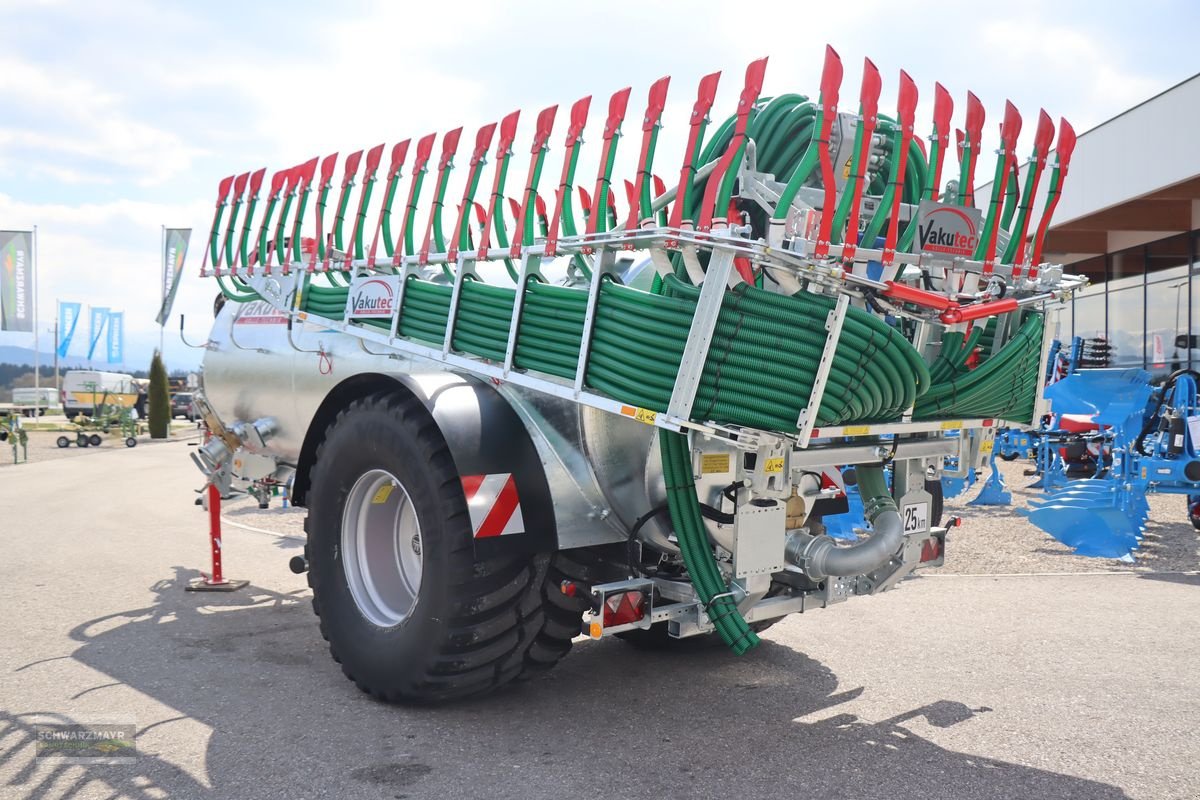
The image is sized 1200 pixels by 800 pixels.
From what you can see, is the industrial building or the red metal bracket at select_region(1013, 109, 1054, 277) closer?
the red metal bracket at select_region(1013, 109, 1054, 277)

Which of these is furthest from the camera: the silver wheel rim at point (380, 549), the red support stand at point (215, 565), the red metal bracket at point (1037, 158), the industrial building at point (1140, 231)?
the industrial building at point (1140, 231)

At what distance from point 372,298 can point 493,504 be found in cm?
159

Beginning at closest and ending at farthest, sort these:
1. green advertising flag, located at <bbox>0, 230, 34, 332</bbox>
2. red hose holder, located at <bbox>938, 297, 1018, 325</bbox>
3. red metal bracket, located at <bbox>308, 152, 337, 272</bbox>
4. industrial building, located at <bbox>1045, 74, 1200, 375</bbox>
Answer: red hose holder, located at <bbox>938, 297, 1018, 325</bbox>, red metal bracket, located at <bbox>308, 152, 337, 272</bbox>, industrial building, located at <bbox>1045, 74, 1200, 375</bbox>, green advertising flag, located at <bbox>0, 230, 34, 332</bbox>

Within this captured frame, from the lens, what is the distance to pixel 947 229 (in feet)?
12.4

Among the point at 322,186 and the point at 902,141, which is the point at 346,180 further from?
the point at 902,141

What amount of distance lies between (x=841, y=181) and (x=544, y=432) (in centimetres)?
166

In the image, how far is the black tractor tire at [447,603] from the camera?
3.88 m

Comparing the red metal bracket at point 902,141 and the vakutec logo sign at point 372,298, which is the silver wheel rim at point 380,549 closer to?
the vakutec logo sign at point 372,298

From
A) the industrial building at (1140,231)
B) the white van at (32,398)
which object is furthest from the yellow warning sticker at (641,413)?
the white van at (32,398)

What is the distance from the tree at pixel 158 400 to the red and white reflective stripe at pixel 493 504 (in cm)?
2814

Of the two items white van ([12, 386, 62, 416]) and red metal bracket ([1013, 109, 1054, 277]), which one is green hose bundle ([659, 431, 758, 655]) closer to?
red metal bracket ([1013, 109, 1054, 277])

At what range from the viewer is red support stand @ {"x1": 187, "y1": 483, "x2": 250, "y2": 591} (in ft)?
22.3

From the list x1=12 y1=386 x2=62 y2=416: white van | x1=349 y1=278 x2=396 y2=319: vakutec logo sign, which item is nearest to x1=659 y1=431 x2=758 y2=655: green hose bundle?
x1=349 y1=278 x2=396 y2=319: vakutec logo sign

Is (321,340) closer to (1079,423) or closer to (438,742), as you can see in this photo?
(438,742)
